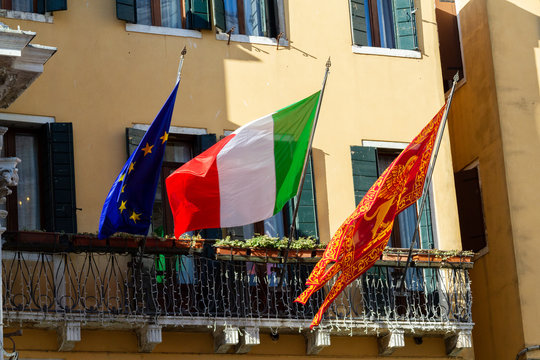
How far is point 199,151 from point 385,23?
365 cm

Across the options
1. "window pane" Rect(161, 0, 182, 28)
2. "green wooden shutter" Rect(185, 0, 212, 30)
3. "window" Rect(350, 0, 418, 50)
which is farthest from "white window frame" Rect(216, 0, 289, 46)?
"window" Rect(350, 0, 418, 50)

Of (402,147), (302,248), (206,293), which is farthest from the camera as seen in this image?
(402,147)

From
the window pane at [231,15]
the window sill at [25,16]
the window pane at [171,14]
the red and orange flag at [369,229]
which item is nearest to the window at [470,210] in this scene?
the red and orange flag at [369,229]

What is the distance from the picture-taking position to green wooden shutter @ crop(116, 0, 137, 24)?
19.1 m

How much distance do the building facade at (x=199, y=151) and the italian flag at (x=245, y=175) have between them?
1.10 meters

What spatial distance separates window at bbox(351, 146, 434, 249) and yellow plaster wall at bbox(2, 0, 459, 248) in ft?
0.41

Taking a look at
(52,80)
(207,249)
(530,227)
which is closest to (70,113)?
(52,80)

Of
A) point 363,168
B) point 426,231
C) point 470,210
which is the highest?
point 363,168

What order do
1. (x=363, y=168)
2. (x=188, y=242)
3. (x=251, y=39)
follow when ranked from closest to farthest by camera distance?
(x=188, y=242), (x=251, y=39), (x=363, y=168)

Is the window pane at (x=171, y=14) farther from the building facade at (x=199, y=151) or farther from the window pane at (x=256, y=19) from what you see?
the window pane at (x=256, y=19)

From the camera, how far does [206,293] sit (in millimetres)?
18406

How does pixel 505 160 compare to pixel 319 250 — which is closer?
pixel 319 250

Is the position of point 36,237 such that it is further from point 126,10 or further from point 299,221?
point 299,221

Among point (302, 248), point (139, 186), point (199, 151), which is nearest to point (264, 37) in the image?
point (199, 151)
